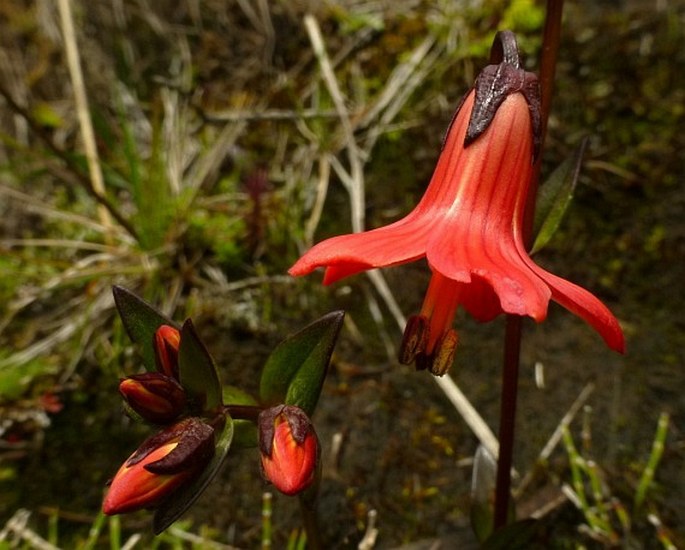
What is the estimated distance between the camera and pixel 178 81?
105 inches

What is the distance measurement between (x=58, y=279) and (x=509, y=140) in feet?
4.77

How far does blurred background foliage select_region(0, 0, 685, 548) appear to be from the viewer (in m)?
1.69

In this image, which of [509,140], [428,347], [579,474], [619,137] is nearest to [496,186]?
[509,140]

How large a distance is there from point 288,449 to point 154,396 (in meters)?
0.20

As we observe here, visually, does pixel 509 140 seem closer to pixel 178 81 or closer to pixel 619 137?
pixel 619 137

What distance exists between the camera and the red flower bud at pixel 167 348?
3.33ft

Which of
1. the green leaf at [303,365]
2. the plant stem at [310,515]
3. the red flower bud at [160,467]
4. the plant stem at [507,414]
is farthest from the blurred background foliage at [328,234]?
the red flower bud at [160,467]

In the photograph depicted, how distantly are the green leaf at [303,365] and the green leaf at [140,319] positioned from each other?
163 mm

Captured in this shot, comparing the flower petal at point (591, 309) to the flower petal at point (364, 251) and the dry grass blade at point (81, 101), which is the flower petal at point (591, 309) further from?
the dry grass blade at point (81, 101)

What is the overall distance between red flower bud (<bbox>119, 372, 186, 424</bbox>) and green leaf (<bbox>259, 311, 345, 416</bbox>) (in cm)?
16

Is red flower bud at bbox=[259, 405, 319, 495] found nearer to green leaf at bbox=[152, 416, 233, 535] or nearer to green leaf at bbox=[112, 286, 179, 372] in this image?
green leaf at bbox=[152, 416, 233, 535]

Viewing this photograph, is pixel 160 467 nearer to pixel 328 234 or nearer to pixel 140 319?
pixel 140 319

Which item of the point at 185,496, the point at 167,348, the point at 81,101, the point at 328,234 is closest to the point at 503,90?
the point at 167,348

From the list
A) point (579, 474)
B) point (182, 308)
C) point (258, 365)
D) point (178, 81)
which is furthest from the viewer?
point (178, 81)
